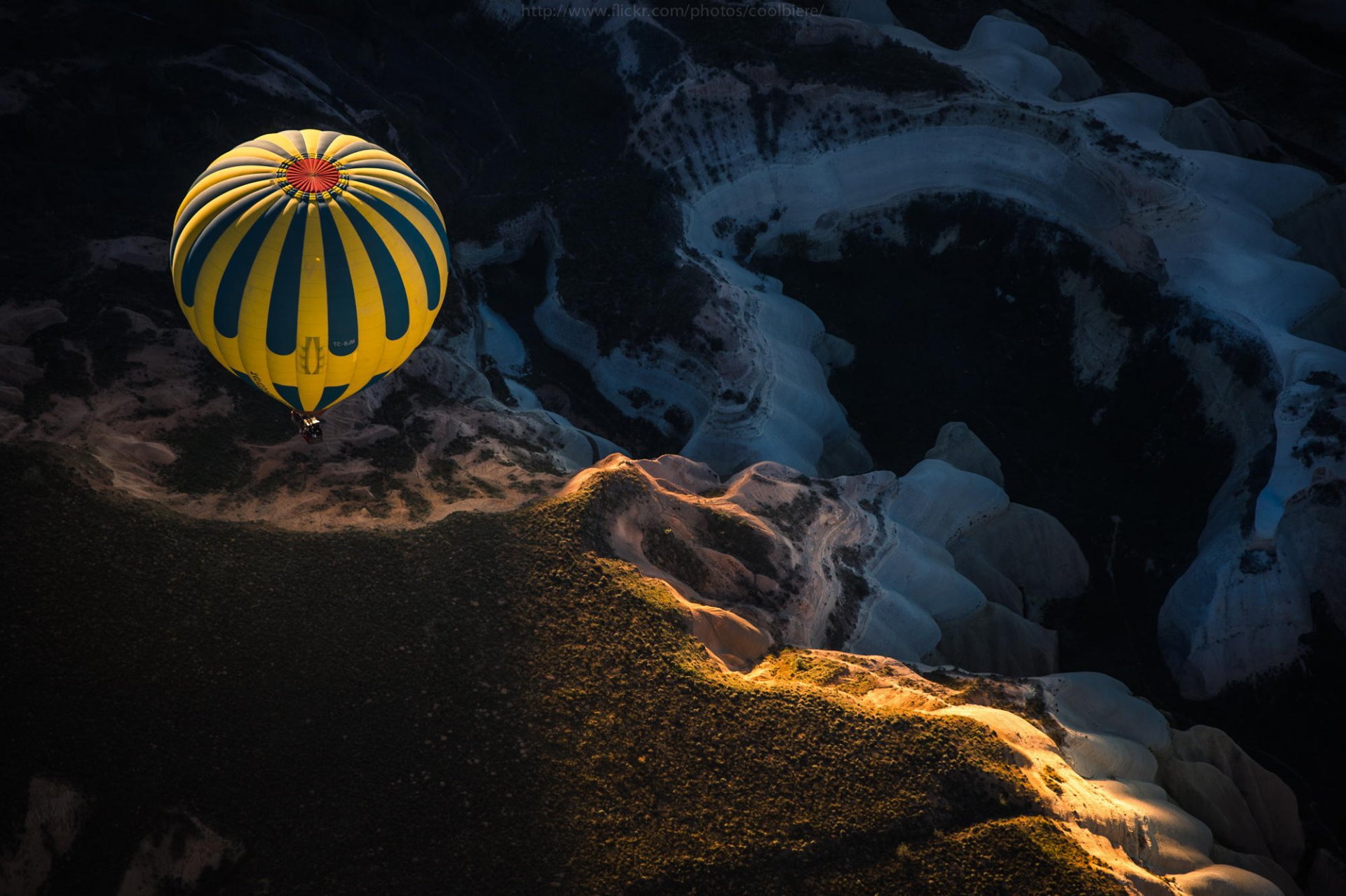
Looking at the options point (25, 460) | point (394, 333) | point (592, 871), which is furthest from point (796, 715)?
point (25, 460)

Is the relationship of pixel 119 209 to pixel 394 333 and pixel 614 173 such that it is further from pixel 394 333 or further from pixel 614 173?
pixel 614 173

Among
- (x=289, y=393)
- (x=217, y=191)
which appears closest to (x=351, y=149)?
(x=217, y=191)

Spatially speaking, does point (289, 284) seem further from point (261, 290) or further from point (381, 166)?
point (381, 166)

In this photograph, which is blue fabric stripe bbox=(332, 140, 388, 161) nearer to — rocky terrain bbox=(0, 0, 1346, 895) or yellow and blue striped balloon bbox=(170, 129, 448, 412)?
yellow and blue striped balloon bbox=(170, 129, 448, 412)

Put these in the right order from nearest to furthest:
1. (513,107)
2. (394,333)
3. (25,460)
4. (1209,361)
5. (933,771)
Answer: (933,771), (25,460), (394,333), (1209,361), (513,107)

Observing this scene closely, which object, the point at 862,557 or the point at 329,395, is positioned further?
the point at 862,557

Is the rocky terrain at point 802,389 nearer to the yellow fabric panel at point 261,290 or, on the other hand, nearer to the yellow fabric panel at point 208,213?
the yellow fabric panel at point 261,290

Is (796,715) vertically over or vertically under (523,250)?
under
